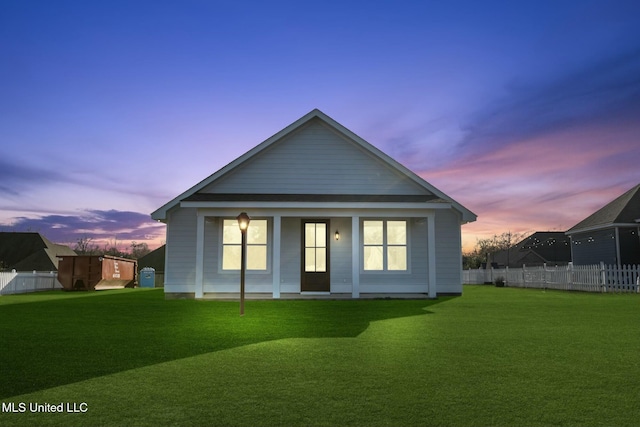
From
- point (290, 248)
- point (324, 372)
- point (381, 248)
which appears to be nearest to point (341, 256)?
point (381, 248)

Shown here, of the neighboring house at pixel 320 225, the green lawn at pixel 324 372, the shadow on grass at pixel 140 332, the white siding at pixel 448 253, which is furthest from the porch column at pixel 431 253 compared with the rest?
the green lawn at pixel 324 372

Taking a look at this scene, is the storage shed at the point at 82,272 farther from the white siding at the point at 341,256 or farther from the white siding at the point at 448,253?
the white siding at the point at 448,253

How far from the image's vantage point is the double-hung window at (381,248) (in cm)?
1822

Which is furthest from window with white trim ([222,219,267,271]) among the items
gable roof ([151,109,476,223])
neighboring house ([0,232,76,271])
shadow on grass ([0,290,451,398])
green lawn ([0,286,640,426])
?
neighboring house ([0,232,76,271])

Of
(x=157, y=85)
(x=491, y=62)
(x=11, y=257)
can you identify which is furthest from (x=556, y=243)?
(x=11, y=257)

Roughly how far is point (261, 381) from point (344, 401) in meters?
1.17

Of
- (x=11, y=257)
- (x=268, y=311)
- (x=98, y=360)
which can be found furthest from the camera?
(x=11, y=257)

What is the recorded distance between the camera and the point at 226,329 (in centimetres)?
948

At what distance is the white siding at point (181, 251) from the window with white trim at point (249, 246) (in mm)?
1243

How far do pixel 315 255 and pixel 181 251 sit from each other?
16.7 ft

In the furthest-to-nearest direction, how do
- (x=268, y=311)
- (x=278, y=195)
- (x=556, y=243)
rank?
(x=556, y=243)
(x=278, y=195)
(x=268, y=311)

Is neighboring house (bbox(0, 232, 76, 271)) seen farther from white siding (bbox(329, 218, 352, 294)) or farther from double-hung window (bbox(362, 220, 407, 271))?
double-hung window (bbox(362, 220, 407, 271))

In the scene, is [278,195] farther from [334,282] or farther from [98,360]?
[98,360]

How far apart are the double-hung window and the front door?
150cm
